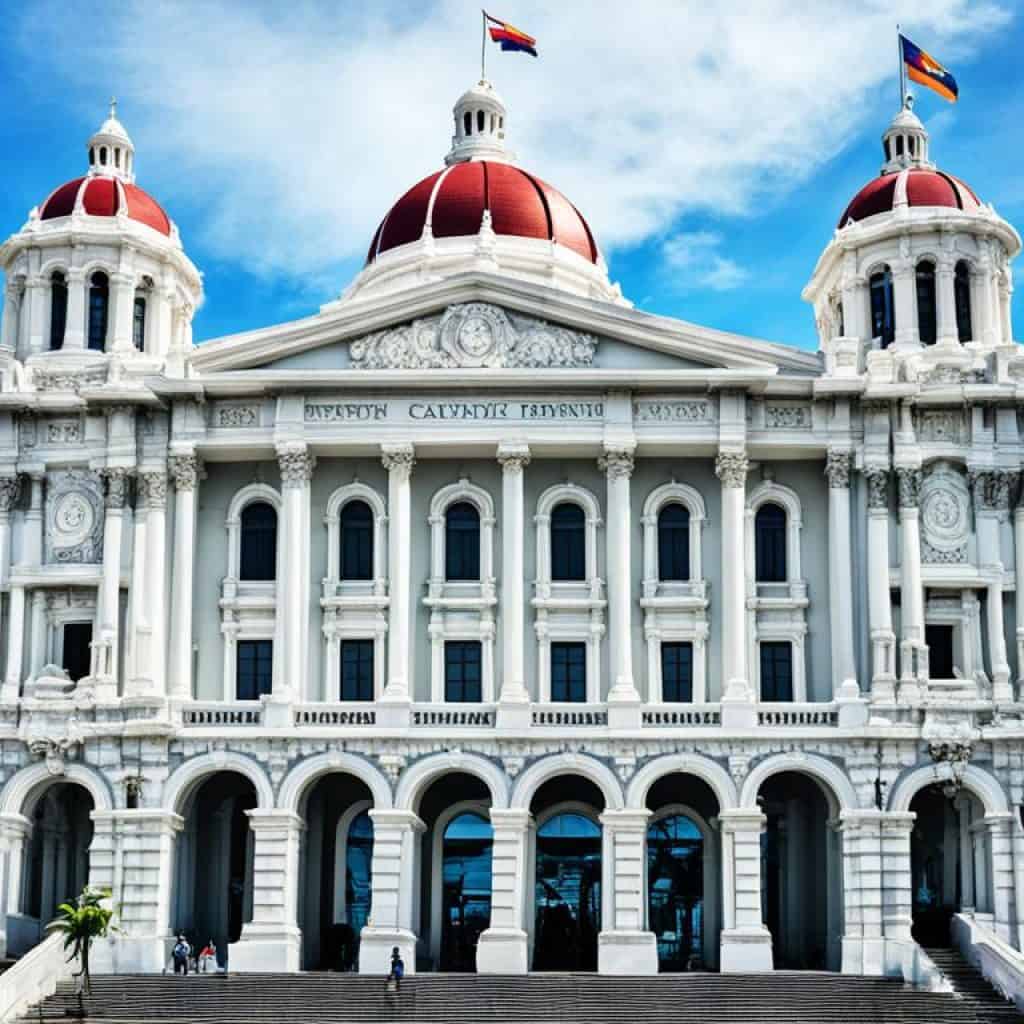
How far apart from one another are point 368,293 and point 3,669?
65.2 feet

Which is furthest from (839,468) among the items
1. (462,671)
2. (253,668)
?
(253,668)

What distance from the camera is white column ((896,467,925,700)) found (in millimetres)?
59219

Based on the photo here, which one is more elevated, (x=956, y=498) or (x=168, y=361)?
(x=168, y=361)

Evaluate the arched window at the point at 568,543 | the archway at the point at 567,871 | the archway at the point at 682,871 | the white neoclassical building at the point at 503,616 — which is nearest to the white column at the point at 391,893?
the white neoclassical building at the point at 503,616

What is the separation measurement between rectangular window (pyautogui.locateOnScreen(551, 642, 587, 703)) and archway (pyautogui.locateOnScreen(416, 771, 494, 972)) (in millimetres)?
3452

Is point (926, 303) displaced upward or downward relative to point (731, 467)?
upward

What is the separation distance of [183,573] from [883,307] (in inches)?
902

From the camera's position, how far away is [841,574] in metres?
60.2

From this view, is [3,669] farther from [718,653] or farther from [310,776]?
[718,653]

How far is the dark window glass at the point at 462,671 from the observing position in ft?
199

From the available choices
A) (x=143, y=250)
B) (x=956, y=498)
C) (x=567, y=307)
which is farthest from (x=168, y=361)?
(x=956, y=498)

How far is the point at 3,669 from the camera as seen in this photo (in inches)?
2415

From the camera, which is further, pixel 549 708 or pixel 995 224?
pixel 995 224

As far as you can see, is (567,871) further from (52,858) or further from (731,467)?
(52,858)
